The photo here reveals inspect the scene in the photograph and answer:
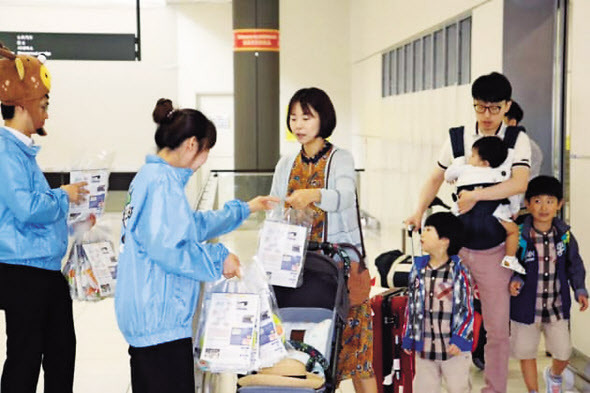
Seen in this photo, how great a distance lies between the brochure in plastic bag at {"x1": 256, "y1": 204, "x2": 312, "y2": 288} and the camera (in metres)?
3.62

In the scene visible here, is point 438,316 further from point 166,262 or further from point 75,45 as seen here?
point 75,45

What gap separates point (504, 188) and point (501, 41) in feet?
11.1

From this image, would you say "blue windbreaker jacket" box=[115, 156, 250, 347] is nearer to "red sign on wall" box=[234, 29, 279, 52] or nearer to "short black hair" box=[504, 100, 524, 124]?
"short black hair" box=[504, 100, 524, 124]

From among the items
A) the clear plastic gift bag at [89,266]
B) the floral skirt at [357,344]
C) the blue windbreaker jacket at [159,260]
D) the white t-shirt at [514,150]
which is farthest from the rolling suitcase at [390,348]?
the blue windbreaker jacket at [159,260]

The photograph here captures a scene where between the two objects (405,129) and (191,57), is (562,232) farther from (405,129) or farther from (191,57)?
(191,57)

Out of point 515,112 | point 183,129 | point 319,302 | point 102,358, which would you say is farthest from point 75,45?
point 183,129

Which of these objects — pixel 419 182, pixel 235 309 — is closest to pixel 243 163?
pixel 419 182

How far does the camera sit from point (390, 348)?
466cm

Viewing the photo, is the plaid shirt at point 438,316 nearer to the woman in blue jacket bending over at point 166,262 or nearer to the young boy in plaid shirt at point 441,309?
the young boy in plaid shirt at point 441,309

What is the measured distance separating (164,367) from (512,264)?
202 centimetres

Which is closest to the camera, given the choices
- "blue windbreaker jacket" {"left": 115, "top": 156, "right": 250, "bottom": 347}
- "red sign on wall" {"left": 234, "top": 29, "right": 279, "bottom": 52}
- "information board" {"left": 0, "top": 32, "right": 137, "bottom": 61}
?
"blue windbreaker jacket" {"left": 115, "top": 156, "right": 250, "bottom": 347}

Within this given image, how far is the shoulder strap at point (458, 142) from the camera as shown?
4629 mm

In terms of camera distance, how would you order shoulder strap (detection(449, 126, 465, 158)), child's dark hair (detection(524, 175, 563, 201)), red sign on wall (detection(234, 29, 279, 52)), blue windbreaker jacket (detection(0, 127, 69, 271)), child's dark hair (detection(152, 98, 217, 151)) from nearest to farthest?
1. child's dark hair (detection(152, 98, 217, 151))
2. blue windbreaker jacket (detection(0, 127, 69, 271))
3. shoulder strap (detection(449, 126, 465, 158))
4. child's dark hair (detection(524, 175, 563, 201))
5. red sign on wall (detection(234, 29, 279, 52))

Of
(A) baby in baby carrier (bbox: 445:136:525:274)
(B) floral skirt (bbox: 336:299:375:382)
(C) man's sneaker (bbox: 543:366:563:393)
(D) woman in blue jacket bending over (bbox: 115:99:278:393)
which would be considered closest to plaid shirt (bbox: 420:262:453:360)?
(B) floral skirt (bbox: 336:299:375:382)
